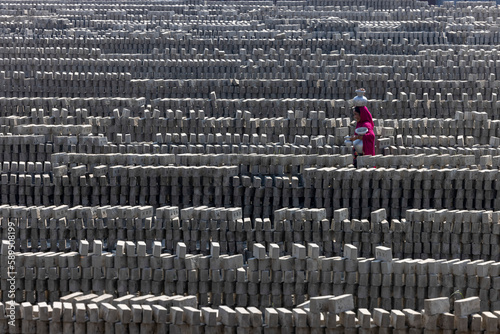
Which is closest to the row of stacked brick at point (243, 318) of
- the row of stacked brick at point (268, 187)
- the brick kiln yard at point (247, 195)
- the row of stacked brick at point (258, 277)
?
the brick kiln yard at point (247, 195)

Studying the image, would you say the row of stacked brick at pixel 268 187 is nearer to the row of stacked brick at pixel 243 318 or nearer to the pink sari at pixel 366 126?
the pink sari at pixel 366 126

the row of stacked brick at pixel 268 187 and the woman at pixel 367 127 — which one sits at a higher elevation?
the woman at pixel 367 127

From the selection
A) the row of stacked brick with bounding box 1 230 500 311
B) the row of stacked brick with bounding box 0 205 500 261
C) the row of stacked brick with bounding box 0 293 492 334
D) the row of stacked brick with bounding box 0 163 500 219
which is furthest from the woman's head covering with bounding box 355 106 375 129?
the row of stacked brick with bounding box 0 293 492 334

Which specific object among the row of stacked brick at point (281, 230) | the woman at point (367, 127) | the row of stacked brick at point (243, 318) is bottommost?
the row of stacked brick at point (243, 318)

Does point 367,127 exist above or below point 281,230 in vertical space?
above

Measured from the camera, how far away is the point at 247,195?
16156 millimetres

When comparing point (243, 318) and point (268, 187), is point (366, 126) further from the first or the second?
point (243, 318)

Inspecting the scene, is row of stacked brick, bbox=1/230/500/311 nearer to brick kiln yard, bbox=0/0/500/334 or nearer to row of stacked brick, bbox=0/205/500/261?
brick kiln yard, bbox=0/0/500/334

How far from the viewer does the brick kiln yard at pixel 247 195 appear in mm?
11789

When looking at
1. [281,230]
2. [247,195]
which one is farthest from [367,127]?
[281,230]

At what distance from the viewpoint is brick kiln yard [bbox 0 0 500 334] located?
11.8 metres

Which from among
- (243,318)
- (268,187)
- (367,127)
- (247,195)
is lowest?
(243,318)

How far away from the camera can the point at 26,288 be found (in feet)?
42.9

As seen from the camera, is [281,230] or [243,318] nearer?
[243,318]
